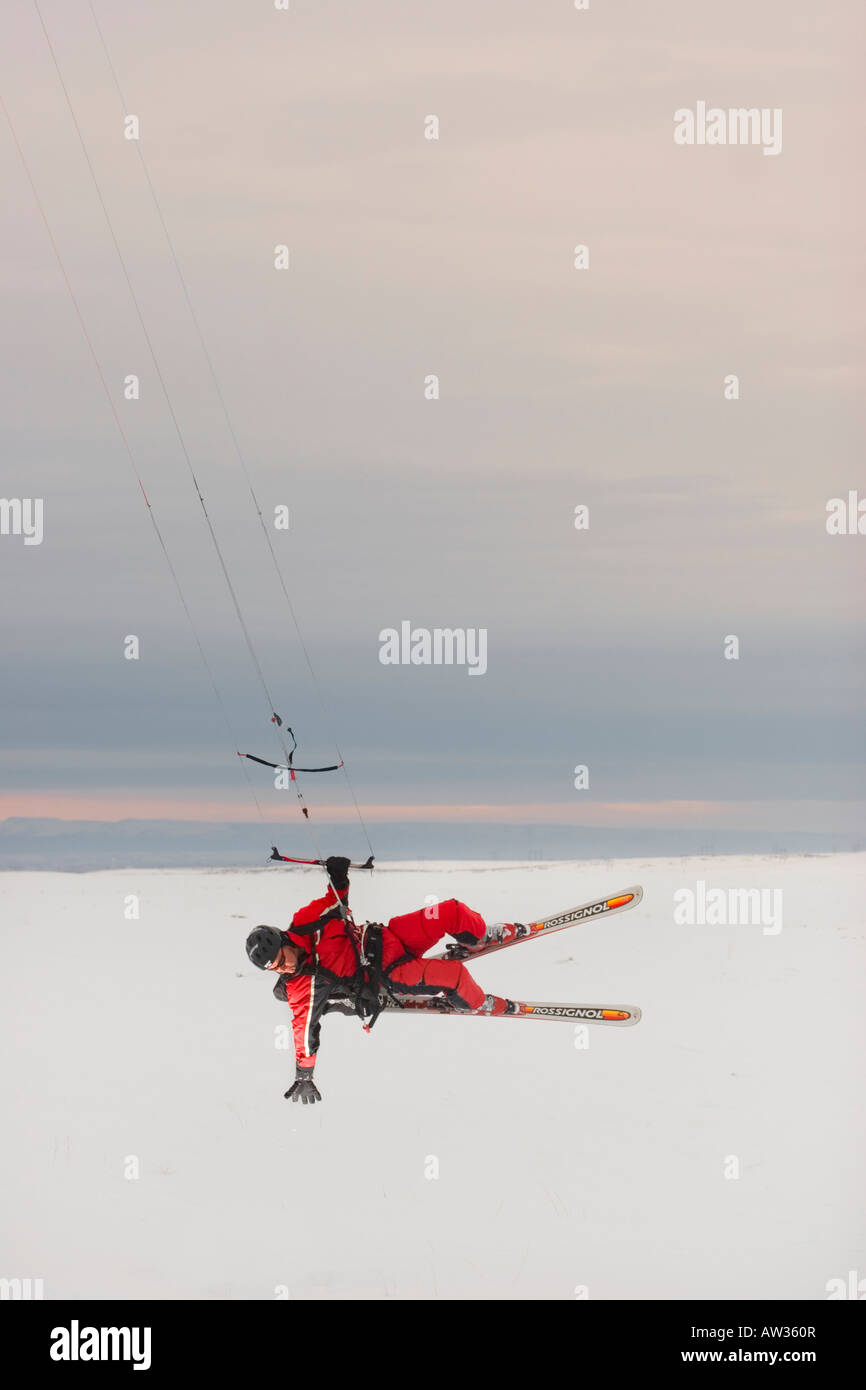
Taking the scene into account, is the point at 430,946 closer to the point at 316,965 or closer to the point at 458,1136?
the point at 316,965

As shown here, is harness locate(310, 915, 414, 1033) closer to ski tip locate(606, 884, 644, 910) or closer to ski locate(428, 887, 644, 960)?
ski locate(428, 887, 644, 960)

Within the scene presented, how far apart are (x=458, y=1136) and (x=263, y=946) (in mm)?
4362

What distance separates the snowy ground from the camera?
12.5 m

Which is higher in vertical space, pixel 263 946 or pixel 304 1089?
pixel 263 946

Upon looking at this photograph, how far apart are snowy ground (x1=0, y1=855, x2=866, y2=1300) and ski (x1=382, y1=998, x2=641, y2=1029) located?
1332 mm

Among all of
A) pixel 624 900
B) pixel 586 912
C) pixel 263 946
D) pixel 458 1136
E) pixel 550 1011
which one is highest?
pixel 624 900

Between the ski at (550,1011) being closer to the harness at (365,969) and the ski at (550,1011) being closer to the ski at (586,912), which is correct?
the harness at (365,969)

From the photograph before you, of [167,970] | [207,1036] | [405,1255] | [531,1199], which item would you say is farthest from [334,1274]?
[167,970]

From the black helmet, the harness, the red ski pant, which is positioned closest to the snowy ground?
the red ski pant

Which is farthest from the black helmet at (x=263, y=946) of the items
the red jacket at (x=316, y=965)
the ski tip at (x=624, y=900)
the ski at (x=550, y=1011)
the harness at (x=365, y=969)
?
the ski tip at (x=624, y=900)

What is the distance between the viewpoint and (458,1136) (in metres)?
14.4

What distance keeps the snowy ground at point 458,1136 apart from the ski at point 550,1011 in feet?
4.37

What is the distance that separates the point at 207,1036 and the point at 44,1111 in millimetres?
2746

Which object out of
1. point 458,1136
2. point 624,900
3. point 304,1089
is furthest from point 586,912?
point 304,1089
